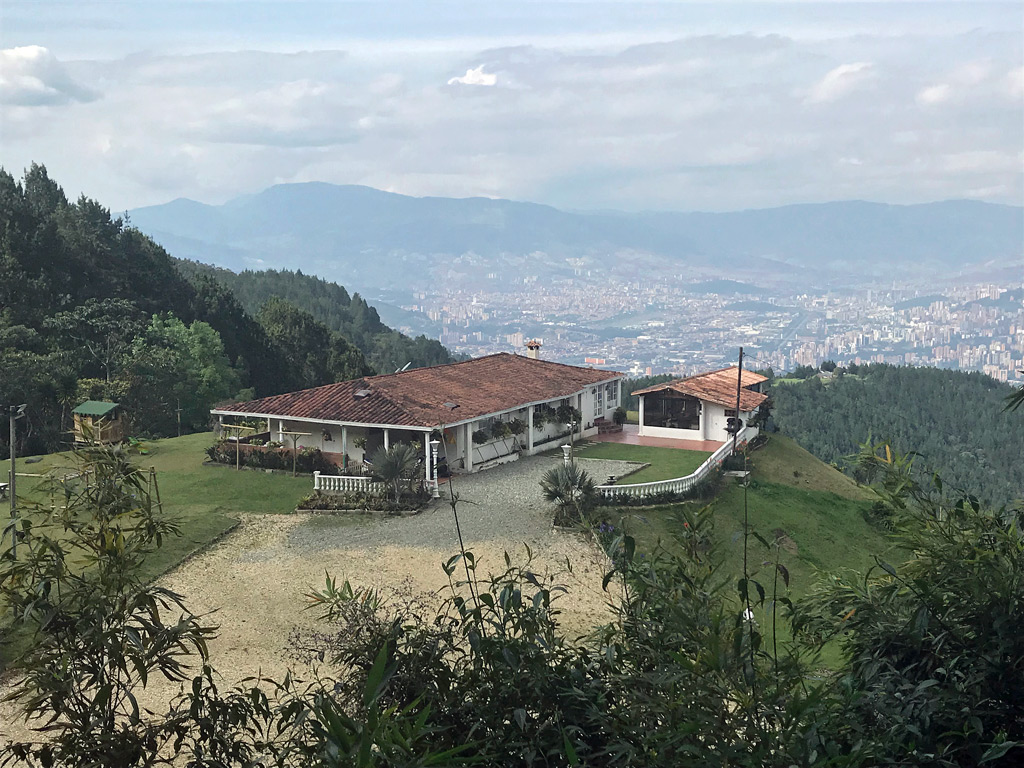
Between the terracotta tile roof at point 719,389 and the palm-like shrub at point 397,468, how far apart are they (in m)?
10.1

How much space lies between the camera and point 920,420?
5356cm

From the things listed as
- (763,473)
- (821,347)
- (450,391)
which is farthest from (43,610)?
(821,347)

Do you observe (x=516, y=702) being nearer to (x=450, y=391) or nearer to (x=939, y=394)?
(x=450, y=391)

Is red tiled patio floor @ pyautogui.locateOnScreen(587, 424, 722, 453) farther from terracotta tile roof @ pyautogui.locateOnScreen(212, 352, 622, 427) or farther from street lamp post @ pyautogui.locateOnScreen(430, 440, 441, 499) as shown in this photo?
street lamp post @ pyautogui.locateOnScreen(430, 440, 441, 499)

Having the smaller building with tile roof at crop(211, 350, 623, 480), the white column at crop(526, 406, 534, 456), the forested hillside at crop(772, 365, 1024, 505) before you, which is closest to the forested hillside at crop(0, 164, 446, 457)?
the smaller building with tile roof at crop(211, 350, 623, 480)

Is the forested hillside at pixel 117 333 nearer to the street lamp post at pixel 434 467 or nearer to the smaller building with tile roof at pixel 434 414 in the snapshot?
the smaller building with tile roof at pixel 434 414

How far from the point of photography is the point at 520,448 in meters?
25.4

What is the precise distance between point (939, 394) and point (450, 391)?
42.0 meters

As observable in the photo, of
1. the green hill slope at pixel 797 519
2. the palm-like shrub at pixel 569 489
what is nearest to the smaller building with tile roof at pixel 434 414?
the palm-like shrub at pixel 569 489

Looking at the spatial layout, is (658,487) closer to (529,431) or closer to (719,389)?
(529,431)

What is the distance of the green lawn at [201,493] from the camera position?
685 inches

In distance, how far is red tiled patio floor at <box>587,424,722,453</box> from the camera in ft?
88.4

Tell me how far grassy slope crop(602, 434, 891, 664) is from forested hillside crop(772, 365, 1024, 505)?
17531mm

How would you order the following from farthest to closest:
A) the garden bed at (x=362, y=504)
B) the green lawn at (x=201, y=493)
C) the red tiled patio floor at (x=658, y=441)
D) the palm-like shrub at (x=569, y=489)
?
the red tiled patio floor at (x=658, y=441) < the garden bed at (x=362, y=504) < the palm-like shrub at (x=569, y=489) < the green lawn at (x=201, y=493)
